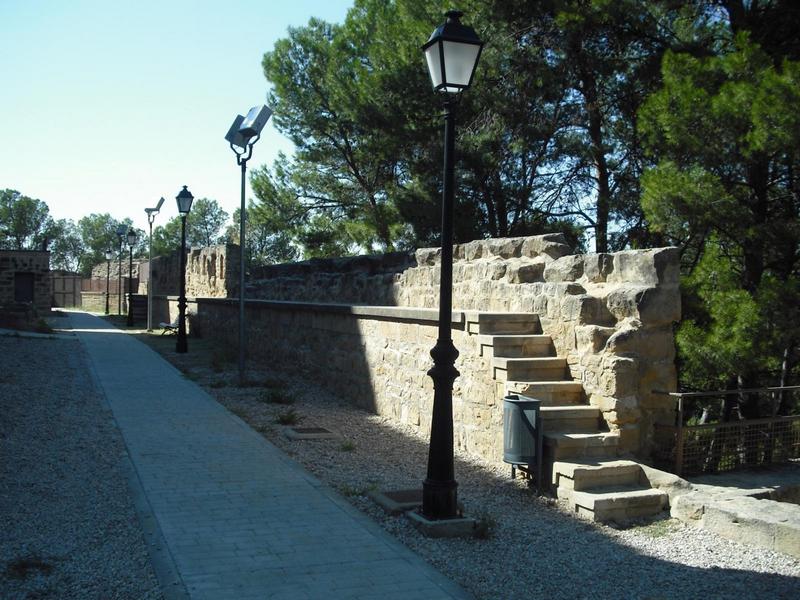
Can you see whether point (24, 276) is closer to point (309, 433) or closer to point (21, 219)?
point (309, 433)

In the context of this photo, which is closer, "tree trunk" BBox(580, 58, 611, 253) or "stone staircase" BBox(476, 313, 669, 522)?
"stone staircase" BBox(476, 313, 669, 522)

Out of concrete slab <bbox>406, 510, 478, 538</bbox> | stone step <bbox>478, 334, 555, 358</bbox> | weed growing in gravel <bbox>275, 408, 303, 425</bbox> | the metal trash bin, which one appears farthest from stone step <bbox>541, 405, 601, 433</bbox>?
weed growing in gravel <bbox>275, 408, 303, 425</bbox>

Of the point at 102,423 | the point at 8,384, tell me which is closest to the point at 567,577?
the point at 102,423

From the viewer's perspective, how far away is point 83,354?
16516 mm

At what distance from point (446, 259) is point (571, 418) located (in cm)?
212

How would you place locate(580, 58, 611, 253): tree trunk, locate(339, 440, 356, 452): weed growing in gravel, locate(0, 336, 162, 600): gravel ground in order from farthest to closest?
locate(580, 58, 611, 253): tree trunk, locate(339, 440, 356, 452): weed growing in gravel, locate(0, 336, 162, 600): gravel ground

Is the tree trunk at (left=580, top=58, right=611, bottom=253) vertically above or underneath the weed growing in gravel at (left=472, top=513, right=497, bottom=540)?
above

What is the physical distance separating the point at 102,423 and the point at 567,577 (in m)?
6.02

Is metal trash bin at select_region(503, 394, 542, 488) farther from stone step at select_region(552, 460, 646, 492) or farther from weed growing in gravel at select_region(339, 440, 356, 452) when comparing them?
weed growing in gravel at select_region(339, 440, 356, 452)

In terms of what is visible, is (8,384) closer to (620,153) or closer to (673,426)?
(673,426)

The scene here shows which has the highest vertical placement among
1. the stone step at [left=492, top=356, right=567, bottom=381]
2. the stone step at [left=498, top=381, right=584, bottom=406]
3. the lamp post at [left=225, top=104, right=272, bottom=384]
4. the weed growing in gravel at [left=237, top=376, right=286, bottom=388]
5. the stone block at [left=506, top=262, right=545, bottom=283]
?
the lamp post at [left=225, top=104, right=272, bottom=384]

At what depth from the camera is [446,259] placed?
543 centimetres

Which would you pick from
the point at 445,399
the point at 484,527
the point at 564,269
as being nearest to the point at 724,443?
the point at 564,269

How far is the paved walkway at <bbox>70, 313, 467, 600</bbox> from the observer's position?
4.15 m
